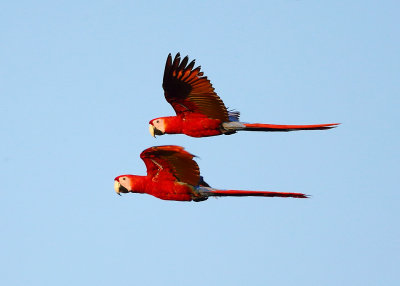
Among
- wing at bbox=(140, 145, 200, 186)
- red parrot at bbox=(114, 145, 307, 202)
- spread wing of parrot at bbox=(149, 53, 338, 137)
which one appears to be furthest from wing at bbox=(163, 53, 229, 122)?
wing at bbox=(140, 145, 200, 186)

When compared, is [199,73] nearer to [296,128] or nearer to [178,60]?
[178,60]

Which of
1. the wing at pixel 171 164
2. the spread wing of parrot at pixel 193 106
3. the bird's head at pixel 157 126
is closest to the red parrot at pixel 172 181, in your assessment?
the wing at pixel 171 164

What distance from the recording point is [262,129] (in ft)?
52.6

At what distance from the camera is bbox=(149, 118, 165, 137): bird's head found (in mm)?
16734

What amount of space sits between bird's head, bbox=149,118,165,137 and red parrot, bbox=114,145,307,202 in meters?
1.80

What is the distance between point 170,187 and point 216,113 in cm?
224

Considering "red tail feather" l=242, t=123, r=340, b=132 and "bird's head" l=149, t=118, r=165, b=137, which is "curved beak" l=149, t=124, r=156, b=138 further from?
"red tail feather" l=242, t=123, r=340, b=132

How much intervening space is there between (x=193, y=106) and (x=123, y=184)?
231 cm

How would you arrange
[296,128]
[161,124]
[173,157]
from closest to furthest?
[173,157] → [296,128] → [161,124]

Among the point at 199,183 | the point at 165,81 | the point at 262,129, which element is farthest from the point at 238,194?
the point at 165,81

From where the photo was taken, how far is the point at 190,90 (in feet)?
53.1

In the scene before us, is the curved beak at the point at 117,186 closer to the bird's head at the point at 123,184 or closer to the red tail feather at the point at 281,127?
the bird's head at the point at 123,184

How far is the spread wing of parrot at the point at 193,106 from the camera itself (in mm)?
16062

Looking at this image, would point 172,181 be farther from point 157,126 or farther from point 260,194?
point 157,126
